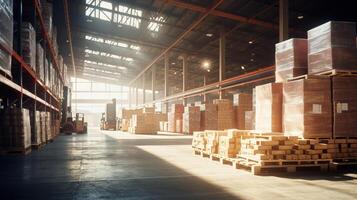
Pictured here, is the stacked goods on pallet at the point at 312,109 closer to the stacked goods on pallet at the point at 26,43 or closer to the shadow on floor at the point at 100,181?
the shadow on floor at the point at 100,181

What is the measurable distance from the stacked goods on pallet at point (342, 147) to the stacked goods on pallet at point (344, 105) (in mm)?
135

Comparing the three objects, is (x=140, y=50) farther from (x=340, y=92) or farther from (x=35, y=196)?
(x=35, y=196)

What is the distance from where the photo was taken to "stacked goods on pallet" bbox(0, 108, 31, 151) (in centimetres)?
817

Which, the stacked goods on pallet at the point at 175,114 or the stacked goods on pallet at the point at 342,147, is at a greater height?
the stacked goods on pallet at the point at 175,114

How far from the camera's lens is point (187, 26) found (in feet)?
67.8

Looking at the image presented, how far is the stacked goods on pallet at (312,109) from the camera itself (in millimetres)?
6684

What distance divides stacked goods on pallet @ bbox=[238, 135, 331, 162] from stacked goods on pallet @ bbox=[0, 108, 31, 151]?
17.3 feet

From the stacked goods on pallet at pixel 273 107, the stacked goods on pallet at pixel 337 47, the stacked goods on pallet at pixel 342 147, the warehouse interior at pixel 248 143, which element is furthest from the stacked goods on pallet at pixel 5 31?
the stacked goods on pallet at pixel 342 147

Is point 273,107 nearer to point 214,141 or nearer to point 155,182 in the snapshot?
point 214,141

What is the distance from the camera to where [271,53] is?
2536 cm

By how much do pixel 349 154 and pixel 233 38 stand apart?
16.0m

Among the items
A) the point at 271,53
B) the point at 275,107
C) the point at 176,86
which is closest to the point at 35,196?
the point at 275,107

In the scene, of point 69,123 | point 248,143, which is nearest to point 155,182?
point 248,143

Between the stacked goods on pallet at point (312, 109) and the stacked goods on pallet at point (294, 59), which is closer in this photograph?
the stacked goods on pallet at point (312, 109)
